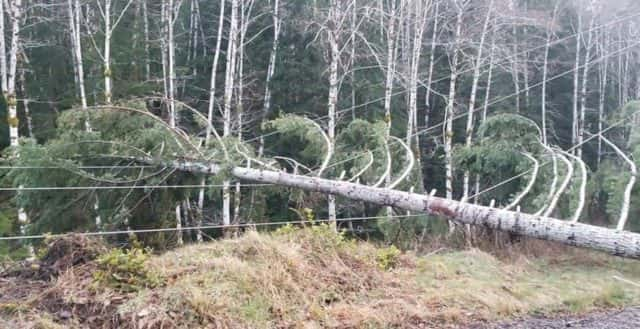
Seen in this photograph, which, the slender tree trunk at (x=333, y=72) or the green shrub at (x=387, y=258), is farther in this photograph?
the slender tree trunk at (x=333, y=72)

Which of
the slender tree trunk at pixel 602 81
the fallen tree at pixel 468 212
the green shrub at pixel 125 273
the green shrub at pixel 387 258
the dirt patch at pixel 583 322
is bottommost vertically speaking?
the dirt patch at pixel 583 322

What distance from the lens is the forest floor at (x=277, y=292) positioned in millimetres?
3250

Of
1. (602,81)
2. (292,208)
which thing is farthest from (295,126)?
(602,81)

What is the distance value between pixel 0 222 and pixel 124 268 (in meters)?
9.96

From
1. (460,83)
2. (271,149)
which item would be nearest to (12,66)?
(271,149)

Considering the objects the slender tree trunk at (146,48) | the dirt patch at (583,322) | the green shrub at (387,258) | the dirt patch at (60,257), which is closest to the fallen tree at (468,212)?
the green shrub at (387,258)

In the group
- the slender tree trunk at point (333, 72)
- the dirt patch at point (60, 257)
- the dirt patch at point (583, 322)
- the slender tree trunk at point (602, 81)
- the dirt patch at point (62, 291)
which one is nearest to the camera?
the dirt patch at point (62, 291)

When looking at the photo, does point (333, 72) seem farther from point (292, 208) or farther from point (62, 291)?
point (62, 291)

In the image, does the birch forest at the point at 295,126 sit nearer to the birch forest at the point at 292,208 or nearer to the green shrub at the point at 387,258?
the birch forest at the point at 292,208

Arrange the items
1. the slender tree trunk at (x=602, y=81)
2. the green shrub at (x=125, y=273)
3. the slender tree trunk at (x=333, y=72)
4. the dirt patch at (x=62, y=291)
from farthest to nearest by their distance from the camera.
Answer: the slender tree trunk at (x=602, y=81), the slender tree trunk at (x=333, y=72), the green shrub at (x=125, y=273), the dirt patch at (x=62, y=291)

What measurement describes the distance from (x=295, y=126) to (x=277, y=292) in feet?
13.1

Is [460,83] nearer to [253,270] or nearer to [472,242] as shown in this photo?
[472,242]

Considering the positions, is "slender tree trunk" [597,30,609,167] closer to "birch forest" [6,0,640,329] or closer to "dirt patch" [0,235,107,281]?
"birch forest" [6,0,640,329]

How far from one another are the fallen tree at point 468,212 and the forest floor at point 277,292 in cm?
39
